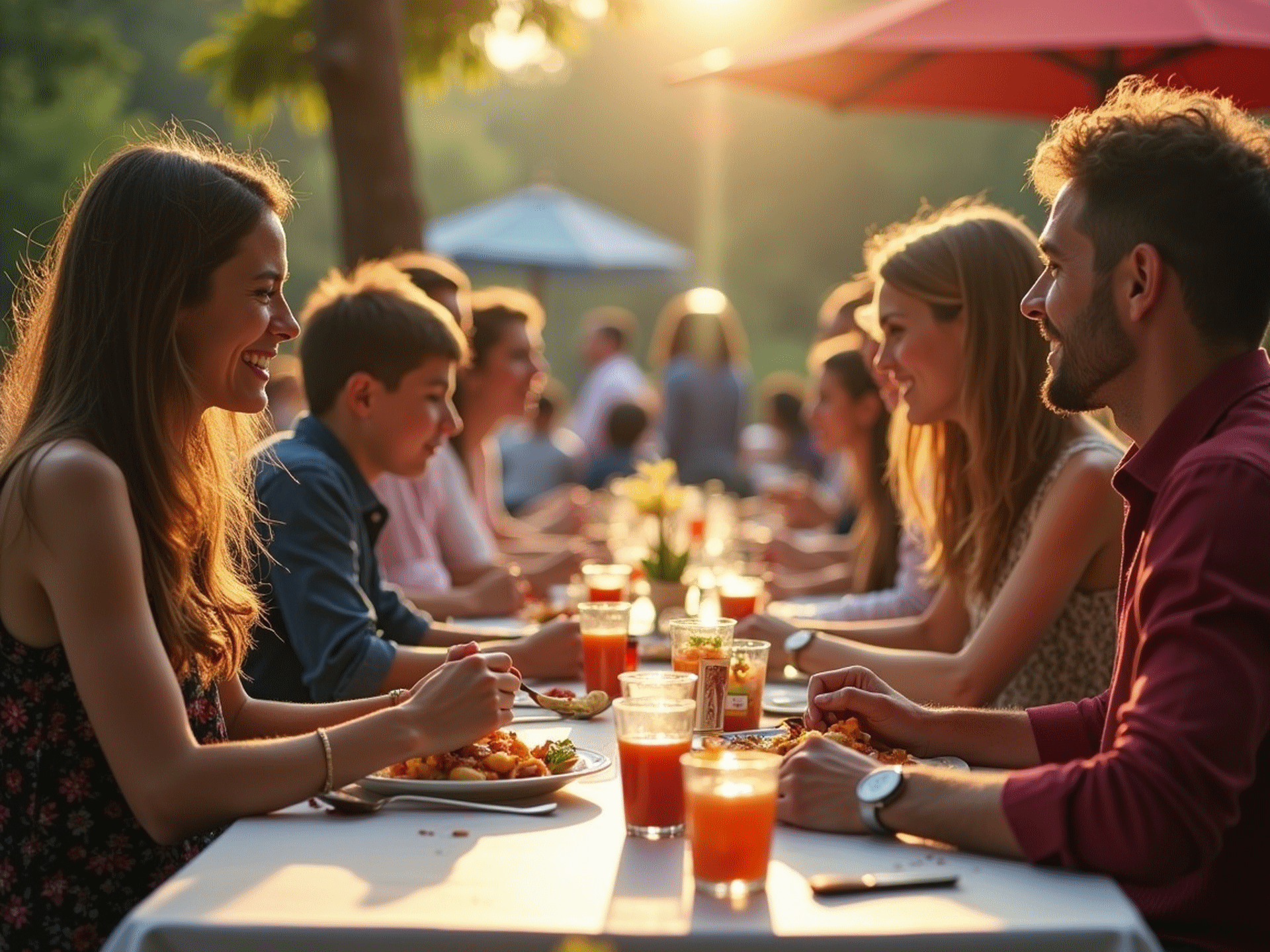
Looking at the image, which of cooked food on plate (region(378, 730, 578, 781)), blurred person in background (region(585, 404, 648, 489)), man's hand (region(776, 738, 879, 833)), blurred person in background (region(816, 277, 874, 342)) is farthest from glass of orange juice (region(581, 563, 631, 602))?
blurred person in background (region(585, 404, 648, 489))

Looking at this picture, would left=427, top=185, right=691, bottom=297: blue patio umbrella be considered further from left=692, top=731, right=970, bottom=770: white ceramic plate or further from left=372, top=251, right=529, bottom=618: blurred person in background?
left=692, top=731, right=970, bottom=770: white ceramic plate

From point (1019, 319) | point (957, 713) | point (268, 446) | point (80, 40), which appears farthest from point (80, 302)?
point (80, 40)

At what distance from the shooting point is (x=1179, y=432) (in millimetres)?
2055

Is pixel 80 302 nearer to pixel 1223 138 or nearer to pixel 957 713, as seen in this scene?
pixel 957 713

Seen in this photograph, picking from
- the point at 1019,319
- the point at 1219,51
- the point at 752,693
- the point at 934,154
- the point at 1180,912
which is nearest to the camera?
the point at 1180,912

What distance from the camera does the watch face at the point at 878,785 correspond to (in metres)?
1.90

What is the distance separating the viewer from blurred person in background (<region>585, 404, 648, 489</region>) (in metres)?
8.81

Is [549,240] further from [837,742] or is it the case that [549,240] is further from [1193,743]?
[1193,743]

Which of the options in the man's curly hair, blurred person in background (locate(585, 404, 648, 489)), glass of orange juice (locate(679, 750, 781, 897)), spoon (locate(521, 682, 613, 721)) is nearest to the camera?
glass of orange juice (locate(679, 750, 781, 897))

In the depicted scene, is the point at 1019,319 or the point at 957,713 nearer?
the point at 957,713

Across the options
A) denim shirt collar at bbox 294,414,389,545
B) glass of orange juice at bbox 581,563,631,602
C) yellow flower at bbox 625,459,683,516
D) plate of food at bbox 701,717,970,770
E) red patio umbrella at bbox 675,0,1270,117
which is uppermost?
red patio umbrella at bbox 675,0,1270,117

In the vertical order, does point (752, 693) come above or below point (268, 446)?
below

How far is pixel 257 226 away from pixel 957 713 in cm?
135

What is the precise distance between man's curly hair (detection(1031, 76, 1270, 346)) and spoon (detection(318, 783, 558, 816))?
44.1 inches
